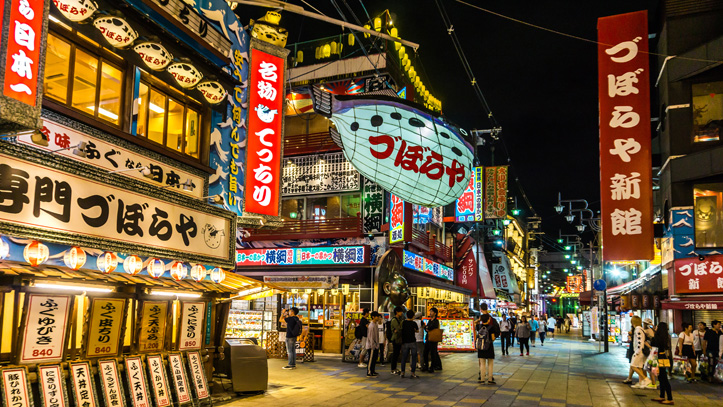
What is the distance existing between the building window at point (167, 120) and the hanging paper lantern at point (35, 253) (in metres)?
3.51

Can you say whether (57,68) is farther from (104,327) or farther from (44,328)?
(104,327)

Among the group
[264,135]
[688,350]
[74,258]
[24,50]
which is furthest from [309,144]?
[24,50]

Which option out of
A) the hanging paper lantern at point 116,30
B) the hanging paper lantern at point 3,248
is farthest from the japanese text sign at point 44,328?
the hanging paper lantern at point 116,30

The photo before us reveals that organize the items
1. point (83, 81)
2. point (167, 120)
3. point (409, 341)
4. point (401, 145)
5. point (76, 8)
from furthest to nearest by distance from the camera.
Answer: point (409, 341) → point (167, 120) → point (401, 145) → point (83, 81) → point (76, 8)

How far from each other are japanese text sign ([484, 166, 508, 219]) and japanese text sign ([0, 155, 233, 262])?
2311cm

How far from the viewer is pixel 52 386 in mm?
8516

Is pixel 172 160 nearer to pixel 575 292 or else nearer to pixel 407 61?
pixel 407 61

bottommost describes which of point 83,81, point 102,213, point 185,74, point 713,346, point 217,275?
point 713,346

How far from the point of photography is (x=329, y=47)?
29719 millimetres

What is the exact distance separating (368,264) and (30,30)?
770 inches

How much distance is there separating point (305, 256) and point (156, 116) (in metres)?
15.3

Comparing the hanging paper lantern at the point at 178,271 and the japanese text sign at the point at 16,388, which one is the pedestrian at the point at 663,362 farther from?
the japanese text sign at the point at 16,388

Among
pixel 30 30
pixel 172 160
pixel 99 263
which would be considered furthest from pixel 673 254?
pixel 30 30

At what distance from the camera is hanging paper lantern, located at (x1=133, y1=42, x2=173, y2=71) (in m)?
10.5
